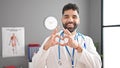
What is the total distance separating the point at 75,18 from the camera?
1.53 m

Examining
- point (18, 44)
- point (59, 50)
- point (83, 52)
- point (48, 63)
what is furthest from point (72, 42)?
point (18, 44)

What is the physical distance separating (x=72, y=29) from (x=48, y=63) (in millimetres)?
359

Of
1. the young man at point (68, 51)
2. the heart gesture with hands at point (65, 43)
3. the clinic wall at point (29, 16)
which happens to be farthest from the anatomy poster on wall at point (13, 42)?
the heart gesture with hands at point (65, 43)

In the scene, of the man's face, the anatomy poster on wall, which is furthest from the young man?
the anatomy poster on wall

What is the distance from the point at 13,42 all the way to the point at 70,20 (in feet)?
5.94

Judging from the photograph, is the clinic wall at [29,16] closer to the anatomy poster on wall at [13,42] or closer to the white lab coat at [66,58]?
the anatomy poster on wall at [13,42]

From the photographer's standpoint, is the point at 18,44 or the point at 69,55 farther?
the point at 18,44

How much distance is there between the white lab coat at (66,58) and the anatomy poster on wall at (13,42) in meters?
1.66

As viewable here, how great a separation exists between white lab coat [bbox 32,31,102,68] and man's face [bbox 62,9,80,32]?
14cm

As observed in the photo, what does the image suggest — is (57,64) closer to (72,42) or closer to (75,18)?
(72,42)

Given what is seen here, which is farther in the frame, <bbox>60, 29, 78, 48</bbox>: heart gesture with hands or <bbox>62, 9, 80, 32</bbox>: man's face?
<bbox>62, 9, 80, 32</bbox>: man's face

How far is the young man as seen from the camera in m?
1.39

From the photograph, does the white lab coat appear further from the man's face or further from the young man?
the man's face

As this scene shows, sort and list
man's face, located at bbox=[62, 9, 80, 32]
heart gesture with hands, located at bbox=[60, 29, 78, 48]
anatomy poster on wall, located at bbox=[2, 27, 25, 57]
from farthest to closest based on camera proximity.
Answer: anatomy poster on wall, located at bbox=[2, 27, 25, 57] → man's face, located at bbox=[62, 9, 80, 32] → heart gesture with hands, located at bbox=[60, 29, 78, 48]
